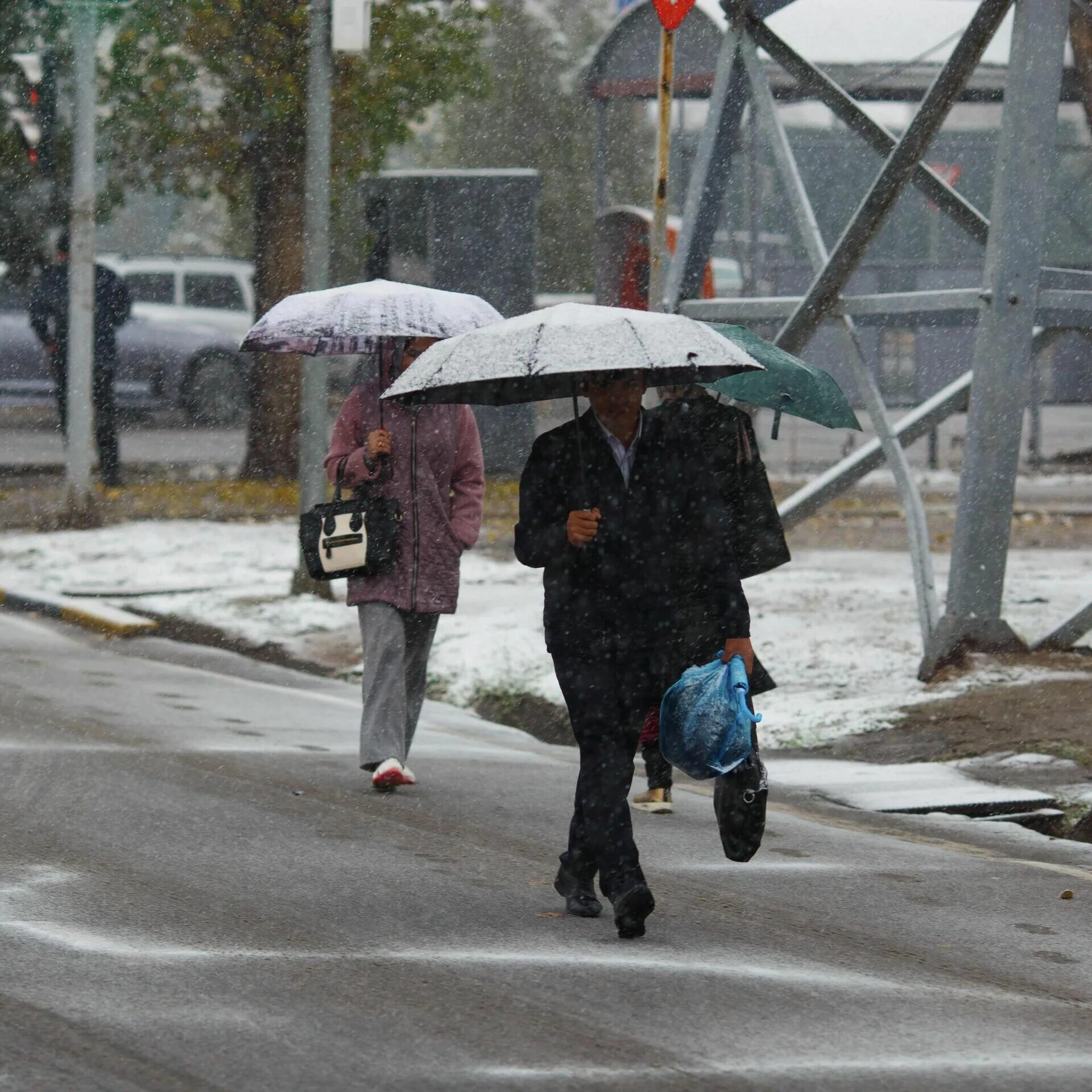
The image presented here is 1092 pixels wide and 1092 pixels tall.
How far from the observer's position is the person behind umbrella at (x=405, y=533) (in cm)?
755

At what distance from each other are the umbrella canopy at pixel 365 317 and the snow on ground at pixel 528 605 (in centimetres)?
281

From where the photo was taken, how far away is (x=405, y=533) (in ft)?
24.8

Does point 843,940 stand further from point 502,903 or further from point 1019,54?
point 1019,54

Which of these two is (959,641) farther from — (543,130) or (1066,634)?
(543,130)

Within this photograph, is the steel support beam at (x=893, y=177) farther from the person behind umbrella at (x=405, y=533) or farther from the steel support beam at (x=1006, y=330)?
the person behind umbrella at (x=405, y=533)

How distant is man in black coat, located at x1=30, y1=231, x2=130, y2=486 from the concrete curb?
495 centimetres

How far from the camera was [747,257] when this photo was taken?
23.0 metres

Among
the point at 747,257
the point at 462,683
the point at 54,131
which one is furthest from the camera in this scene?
the point at 747,257

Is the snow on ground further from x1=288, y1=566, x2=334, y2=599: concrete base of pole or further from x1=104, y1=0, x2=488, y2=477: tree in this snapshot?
x1=104, y1=0, x2=488, y2=477: tree

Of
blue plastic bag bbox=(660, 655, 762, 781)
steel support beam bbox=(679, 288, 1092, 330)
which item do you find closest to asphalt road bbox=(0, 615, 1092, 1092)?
blue plastic bag bbox=(660, 655, 762, 781)

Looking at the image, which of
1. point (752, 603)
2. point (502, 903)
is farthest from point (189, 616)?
point (502, 903)

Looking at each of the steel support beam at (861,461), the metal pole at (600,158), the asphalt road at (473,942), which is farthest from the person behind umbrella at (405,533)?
the metal pole at (600,158)

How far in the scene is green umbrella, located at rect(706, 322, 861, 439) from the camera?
698cm

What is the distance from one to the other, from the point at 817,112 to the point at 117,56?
1994 cm
